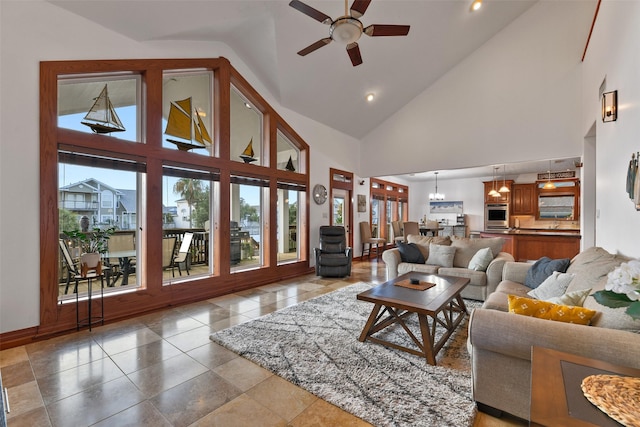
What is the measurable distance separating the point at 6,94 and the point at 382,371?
4.38 m

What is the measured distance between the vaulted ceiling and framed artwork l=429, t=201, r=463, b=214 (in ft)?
19.5

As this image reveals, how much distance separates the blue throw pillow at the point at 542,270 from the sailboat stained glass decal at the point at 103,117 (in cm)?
539

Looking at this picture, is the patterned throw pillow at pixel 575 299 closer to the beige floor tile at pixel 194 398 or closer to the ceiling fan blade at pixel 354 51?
the beige floor tile at pixel 194 398

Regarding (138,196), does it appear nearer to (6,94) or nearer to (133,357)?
(6,94)

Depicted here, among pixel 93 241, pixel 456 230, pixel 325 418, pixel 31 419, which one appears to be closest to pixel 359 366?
pixel 325 418

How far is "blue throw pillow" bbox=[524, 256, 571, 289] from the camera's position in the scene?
3.12 metres

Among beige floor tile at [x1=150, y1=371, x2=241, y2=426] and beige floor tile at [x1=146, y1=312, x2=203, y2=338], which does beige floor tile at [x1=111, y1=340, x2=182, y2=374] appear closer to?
beige floor tile at [x1=146, y1=312, x2=203, y2=338]

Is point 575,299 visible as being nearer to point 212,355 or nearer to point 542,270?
point 542,270

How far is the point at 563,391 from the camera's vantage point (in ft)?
3.19

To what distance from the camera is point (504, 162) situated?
5.84 metres

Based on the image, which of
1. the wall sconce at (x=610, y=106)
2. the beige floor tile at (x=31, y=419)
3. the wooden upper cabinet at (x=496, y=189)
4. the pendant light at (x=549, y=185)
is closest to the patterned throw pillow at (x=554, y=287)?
the wall sconce at (x=610, y=106)

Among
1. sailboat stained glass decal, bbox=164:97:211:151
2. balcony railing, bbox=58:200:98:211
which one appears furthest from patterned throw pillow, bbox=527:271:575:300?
balcony railing, bbox=58:200:98:211

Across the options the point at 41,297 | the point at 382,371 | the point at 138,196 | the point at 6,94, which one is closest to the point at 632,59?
the point at 382,371

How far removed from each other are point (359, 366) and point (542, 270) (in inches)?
97.2
